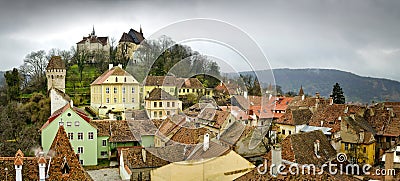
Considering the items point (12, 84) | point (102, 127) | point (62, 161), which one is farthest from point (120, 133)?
point (12, 84)

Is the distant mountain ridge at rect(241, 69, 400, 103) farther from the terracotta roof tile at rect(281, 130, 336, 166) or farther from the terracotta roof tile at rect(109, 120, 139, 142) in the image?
the terracotta roof tile at rect(109, 120, 139, 142)

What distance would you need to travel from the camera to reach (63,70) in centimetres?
6225

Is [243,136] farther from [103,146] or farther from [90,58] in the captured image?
[90,58]

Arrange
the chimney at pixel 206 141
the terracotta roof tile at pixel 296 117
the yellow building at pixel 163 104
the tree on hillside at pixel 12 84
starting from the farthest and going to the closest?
the tree on hillside at pixel 12 84
the terracotta roof tile at pixel 296 117
the chimney at pixel 206 141
the yellow building at pixel 163 104

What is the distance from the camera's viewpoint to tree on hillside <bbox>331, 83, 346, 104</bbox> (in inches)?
2190

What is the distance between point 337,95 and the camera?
5597 cm

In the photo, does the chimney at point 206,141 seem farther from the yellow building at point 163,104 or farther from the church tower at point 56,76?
the church tower at point 56,76

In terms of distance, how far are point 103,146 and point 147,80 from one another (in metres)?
18.7

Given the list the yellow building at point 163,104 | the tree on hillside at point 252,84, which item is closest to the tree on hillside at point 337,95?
the yellow building at point 163,104

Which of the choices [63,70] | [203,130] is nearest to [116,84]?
[63,70]

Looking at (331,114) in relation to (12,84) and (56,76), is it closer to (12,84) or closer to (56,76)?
(56,76)

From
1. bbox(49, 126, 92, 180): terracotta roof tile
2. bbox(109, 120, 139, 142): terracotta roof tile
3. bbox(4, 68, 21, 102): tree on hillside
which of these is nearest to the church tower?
bbox(4, 68, 21, 102): tree on hillside

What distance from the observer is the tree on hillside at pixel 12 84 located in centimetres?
5509

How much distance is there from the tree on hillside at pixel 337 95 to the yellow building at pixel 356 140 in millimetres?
25781
